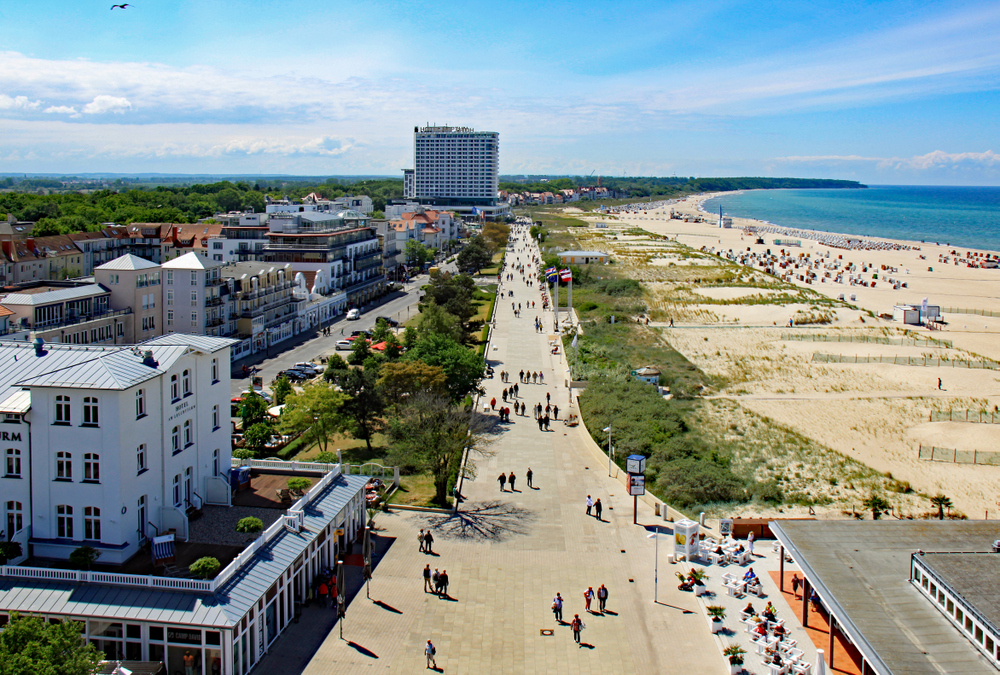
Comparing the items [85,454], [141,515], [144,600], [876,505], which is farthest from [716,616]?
[85,454]

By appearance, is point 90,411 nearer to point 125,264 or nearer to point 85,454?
point 85,454

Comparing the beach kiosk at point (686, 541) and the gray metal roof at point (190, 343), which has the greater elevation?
the gray metal roof at point (190, 343)

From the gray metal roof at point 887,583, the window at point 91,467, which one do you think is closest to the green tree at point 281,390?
the window at point 91,467

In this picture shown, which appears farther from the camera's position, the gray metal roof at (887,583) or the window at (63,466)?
the window at (63,466)

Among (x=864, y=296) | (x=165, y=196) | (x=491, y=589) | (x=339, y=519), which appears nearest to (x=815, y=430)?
(x=491, y=589)

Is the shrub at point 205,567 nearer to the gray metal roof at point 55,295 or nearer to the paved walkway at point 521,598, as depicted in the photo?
the paved walkway at point 521,598

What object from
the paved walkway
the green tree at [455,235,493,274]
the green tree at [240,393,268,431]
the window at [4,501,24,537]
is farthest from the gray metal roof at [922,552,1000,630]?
the green tree at [455,235,493,274]
